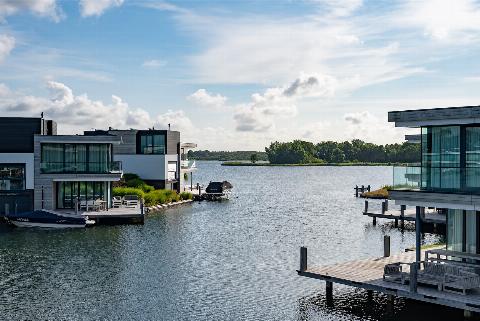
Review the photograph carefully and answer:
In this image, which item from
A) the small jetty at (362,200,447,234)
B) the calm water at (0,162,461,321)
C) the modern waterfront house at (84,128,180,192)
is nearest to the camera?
→ the calm water at (0,162,461,321)

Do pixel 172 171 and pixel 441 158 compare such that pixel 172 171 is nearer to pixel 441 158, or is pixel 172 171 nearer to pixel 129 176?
pixel 129 176

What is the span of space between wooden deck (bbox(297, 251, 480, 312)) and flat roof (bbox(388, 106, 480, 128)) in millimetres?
6988

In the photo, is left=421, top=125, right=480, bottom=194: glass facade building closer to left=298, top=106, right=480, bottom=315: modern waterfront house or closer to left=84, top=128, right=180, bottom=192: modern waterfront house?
left=298, top=106, right=480, bottom=315: modern waterfront house

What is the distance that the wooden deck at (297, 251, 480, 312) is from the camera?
2430cm

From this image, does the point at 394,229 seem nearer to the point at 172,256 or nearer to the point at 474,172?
the point at 172,256

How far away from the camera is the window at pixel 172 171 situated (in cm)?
8212

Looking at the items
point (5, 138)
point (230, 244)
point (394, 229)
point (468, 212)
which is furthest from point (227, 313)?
point (5, 138)

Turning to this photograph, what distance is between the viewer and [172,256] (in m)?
41.8

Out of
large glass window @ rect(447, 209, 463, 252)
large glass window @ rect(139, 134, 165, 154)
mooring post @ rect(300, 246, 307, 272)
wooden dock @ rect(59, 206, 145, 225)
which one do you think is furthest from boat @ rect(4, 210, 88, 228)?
large glass window @ rect(447, 209, 463, 252)

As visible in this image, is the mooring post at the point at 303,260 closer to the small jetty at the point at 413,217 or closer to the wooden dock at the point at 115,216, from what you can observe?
the small jetty at the point at 413,217

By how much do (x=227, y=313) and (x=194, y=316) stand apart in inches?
57.0

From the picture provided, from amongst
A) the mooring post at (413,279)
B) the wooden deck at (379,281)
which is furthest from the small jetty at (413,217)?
the mooring post at (413,279)

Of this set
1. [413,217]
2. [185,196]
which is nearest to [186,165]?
[185,196]

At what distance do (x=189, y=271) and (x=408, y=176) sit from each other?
46.9ft
